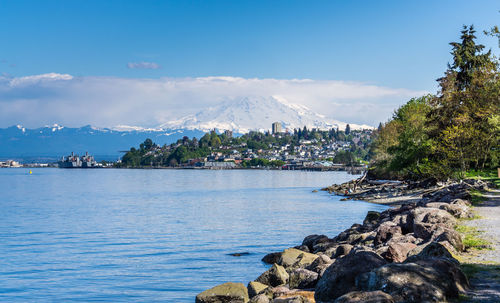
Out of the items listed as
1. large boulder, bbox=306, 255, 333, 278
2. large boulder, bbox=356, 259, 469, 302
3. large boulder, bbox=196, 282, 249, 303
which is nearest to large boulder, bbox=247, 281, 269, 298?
large boulder, bbox=196, 282, 249, 303

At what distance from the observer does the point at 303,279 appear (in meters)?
15.9

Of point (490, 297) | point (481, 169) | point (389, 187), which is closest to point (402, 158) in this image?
point (389, 187)

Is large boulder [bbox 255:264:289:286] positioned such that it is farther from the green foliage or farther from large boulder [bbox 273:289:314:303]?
the green foliage

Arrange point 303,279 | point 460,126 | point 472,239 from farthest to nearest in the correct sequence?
point 460,126
point 472,239
point 303,279

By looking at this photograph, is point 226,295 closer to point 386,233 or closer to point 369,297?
point 386,233

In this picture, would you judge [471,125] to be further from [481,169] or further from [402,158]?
[402,158]

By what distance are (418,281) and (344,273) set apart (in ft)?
6.47

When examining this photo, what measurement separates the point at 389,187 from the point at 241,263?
56.4m

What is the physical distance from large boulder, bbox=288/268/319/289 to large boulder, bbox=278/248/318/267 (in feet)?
12.1

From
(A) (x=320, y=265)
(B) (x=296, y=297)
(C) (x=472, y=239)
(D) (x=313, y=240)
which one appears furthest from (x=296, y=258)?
(B) (x=296, y=297)

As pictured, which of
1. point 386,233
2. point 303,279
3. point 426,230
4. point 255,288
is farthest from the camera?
point 386,233

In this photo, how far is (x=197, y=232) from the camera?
40938 millimetres

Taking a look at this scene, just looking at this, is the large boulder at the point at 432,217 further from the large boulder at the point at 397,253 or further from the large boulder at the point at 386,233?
the large boulder at the point at 397,253

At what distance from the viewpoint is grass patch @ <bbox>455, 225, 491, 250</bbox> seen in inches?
661
